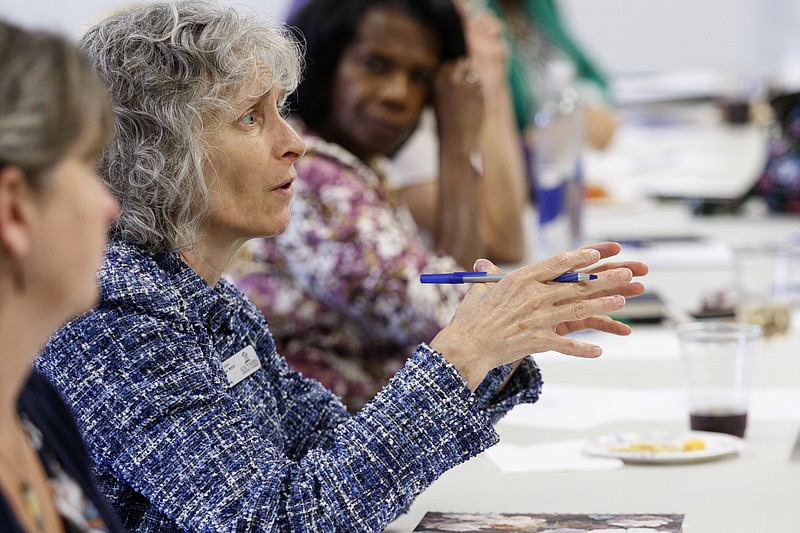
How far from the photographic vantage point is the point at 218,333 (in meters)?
1.32

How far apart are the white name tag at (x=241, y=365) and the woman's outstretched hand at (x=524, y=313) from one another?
24cm

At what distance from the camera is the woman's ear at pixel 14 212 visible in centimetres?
71

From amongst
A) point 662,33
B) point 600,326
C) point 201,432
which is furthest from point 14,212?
point 662,33

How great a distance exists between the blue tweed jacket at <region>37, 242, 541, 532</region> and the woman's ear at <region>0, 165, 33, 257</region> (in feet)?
1.46

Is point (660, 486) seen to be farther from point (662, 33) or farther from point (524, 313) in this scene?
point (662, 33)

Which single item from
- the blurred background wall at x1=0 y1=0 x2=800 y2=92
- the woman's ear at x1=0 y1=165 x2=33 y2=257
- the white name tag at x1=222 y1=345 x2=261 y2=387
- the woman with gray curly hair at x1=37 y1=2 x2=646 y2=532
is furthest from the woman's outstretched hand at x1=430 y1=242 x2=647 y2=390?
the blurred background wall at x1=0 y1=0 x2=800 y2=92

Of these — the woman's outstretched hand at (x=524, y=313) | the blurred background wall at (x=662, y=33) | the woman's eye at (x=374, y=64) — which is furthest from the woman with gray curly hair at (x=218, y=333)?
the blurred background wall at (x=662, y=33)

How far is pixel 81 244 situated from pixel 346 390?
139 centimetres

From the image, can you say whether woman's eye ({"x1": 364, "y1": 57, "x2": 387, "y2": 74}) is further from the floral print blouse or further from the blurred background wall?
the blurred background wall

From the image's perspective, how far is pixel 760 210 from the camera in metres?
3.71

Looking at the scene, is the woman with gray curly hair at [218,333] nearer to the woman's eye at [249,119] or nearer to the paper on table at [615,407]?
the woman's eye at [249,119]

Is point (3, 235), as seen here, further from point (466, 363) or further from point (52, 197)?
point (466, 363)

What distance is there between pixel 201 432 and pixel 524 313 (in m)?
0.35

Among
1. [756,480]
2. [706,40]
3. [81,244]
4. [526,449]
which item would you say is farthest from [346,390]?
[706,40]
